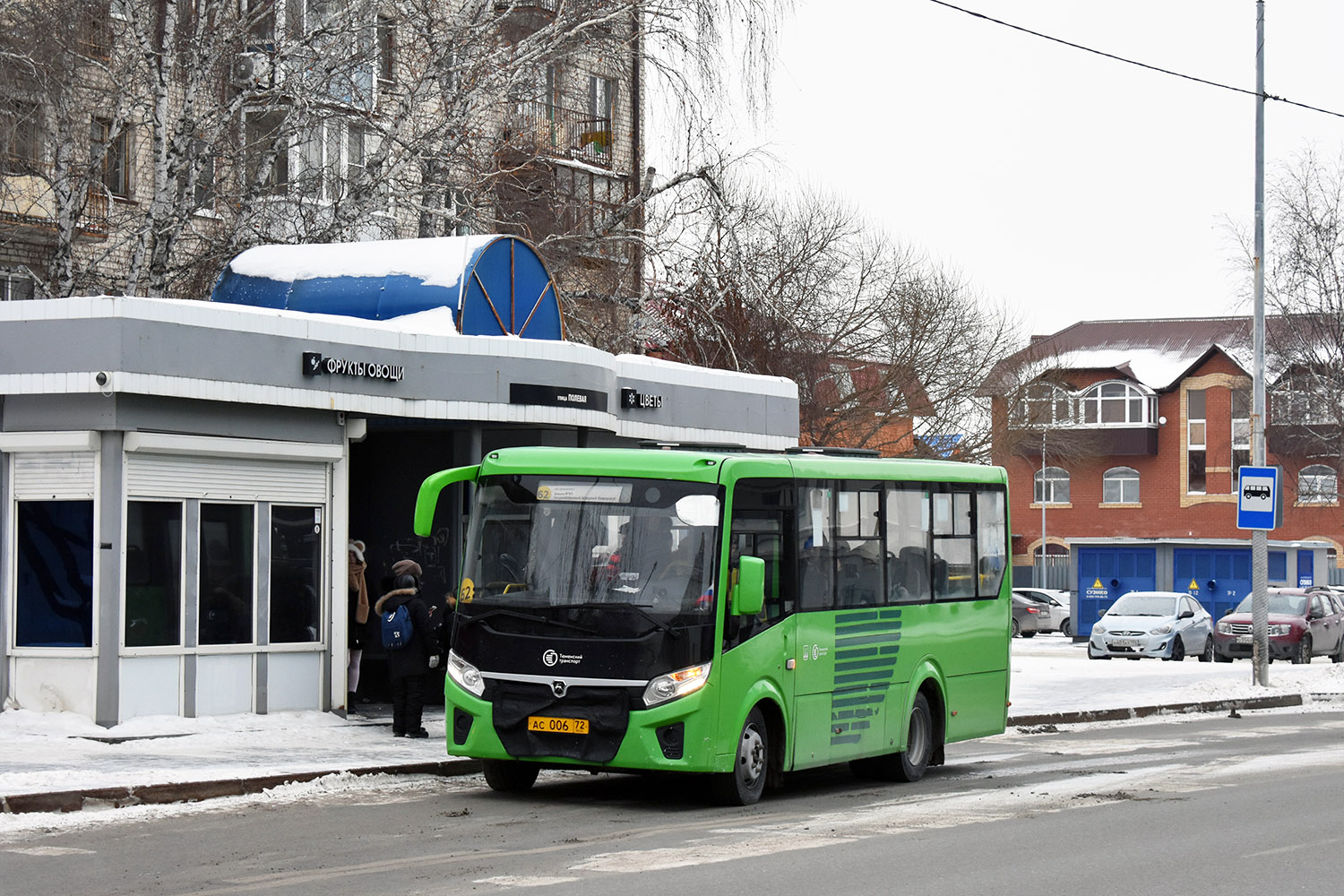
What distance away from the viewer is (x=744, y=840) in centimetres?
1124

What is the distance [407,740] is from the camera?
16.7 meters

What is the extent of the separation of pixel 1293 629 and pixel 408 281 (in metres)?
23.3

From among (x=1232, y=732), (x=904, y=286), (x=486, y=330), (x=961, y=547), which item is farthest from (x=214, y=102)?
(x=904, y=286)

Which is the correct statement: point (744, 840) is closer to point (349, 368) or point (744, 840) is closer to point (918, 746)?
point (918, 746)

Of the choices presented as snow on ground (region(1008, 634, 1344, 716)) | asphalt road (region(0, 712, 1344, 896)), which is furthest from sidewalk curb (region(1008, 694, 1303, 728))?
asphalt road (region(0, 712, 1344, 896))

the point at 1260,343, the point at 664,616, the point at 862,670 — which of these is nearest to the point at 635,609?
the point at 664,616

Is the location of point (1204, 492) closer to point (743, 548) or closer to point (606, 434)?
point (606, 434)

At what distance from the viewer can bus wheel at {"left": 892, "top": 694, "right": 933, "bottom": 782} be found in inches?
611

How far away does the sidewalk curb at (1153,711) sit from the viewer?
2225 cm

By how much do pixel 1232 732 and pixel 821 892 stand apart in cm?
1348

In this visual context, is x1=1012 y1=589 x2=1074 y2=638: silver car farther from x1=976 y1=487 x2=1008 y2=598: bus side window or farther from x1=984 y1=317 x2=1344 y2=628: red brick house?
x1=976 y1=487 x2=1008 y2=598: bus side window

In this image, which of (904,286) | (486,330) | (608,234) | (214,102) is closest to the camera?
(486,330)

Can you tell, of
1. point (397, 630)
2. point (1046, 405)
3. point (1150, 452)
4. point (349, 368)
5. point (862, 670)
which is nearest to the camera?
point (862, 670)

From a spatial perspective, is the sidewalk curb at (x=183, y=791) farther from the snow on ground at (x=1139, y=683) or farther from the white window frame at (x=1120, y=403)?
the white window frame at (x=1120, y=403)
